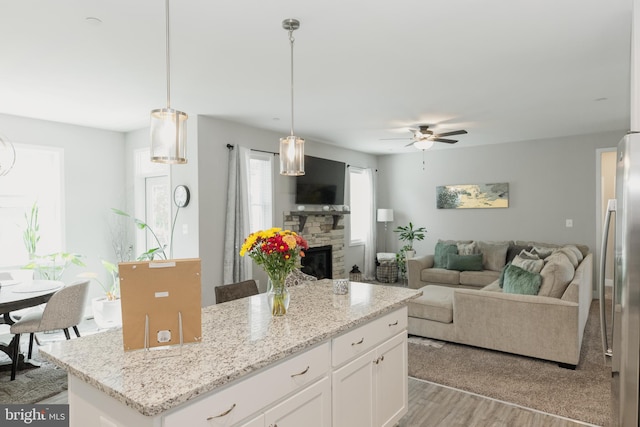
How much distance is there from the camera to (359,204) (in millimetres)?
8039

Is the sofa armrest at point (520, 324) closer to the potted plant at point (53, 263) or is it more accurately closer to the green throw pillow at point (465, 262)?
the green throw pillow at point (465, 262)

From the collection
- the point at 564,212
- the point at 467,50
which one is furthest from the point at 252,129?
the point at 564,212

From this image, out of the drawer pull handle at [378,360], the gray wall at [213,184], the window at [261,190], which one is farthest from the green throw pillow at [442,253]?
the drawer pull handle at [378,360]

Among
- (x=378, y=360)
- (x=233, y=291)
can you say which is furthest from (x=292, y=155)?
(x=378, y=360)

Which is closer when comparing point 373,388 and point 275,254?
point 275,254

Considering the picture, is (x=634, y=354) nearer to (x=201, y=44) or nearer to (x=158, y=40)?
(x=201, y=44)

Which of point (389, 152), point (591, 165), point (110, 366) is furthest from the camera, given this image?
point (389, 152)

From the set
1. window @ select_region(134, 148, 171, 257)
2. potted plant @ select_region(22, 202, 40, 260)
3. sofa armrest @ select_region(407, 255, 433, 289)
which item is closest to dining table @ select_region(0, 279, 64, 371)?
potted plant @ select_region(22, 202, 40, 260)

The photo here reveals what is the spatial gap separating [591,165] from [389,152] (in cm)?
344

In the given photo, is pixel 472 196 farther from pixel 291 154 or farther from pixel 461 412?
pixel 291 154

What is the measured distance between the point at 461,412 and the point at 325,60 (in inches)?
113

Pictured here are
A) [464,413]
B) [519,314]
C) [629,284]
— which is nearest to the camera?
[629,284]

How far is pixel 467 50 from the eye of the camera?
294 cm

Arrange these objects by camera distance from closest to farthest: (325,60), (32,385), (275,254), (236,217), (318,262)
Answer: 1. (275,254)
2. (325,60)
3. (32,385)
4. (236,217)
5. (318,262)
